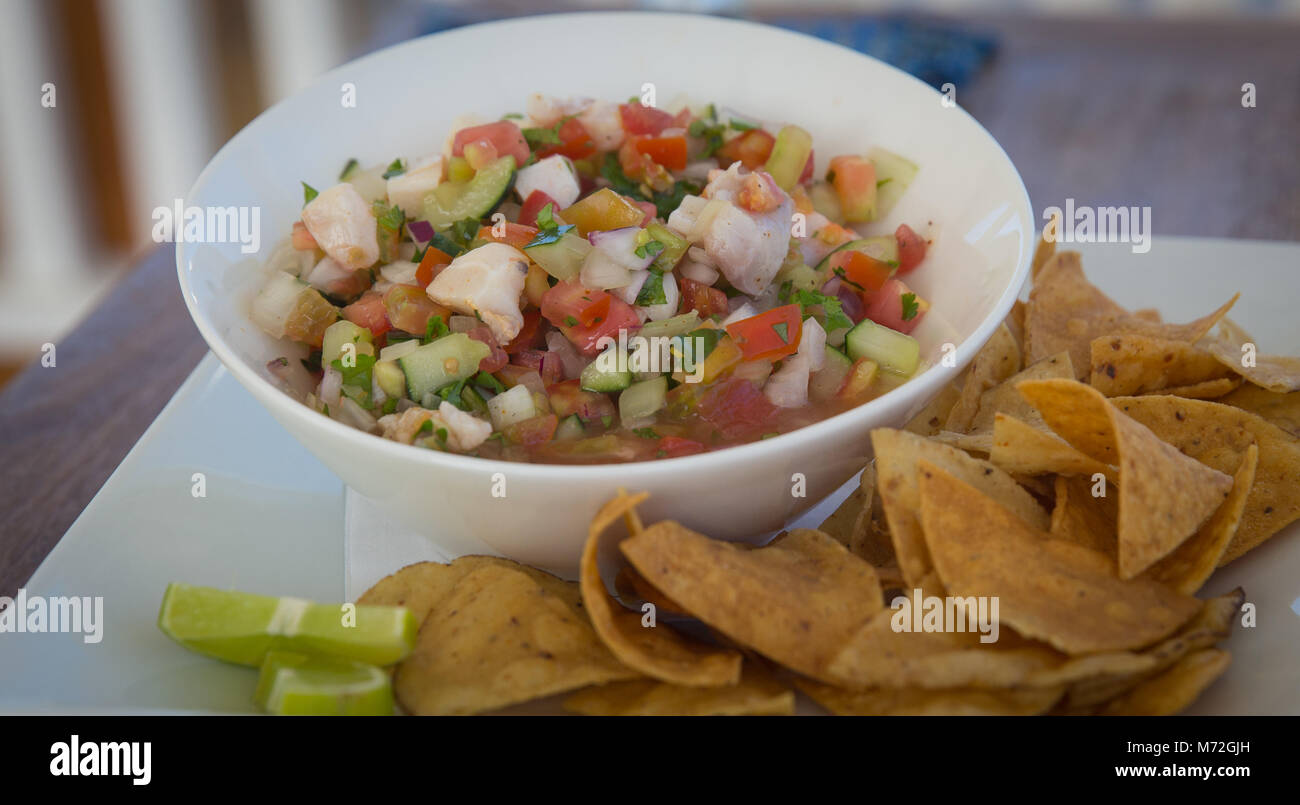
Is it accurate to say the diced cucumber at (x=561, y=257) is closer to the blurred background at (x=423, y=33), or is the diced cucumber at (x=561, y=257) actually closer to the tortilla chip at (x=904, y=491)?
the tortilla chip at (x=904, y=491)

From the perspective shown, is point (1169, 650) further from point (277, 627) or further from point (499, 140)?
point (499, 140)

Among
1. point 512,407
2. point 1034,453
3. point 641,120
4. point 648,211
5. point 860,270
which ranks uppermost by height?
point 641,120

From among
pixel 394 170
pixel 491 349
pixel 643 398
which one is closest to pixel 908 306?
pixel 643 398

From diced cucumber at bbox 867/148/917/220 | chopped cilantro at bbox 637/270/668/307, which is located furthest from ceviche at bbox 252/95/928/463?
diced cucumber at bbox 867/148/917/220

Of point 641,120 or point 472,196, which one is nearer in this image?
point 472,196

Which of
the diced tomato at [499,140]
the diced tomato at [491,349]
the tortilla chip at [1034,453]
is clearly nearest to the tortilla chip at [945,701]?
the tortilla chip at [1034,453]
